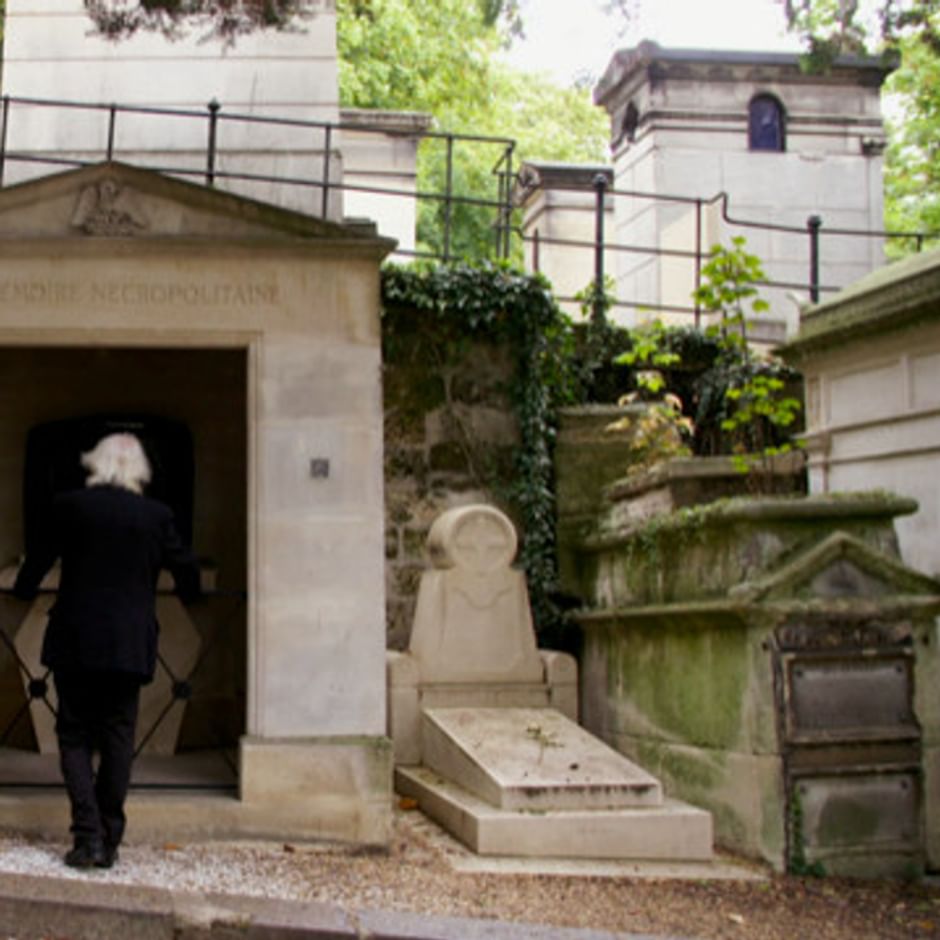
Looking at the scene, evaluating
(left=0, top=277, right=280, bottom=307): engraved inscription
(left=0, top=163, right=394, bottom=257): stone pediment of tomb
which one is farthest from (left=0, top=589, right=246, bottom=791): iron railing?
(left=0, top=163, right=394, bottom=257): stone pediment of tomb

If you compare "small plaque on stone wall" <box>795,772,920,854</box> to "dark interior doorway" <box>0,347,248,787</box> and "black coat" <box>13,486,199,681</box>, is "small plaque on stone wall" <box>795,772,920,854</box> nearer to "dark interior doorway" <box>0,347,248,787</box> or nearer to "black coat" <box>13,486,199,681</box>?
"dark interior doorway" <box>0,347,248,787</box>

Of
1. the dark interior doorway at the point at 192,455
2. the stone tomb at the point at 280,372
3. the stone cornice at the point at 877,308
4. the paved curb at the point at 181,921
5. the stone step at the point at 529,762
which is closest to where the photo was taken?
the paved curb at the point at 181,921

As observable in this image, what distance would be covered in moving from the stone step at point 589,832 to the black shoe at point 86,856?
5.90 feet

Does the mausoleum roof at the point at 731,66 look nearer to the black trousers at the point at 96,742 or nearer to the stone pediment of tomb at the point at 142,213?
the stone pediment of tomb at the point at 142,213

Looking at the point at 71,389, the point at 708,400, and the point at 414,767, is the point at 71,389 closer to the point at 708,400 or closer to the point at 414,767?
the point at 414,767

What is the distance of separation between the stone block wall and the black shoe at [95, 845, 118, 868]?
4.46m

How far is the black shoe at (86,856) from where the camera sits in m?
5.28

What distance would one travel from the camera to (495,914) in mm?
5188

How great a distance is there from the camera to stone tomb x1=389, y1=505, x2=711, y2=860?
21.2 ft

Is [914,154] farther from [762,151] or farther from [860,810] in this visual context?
[860,810]

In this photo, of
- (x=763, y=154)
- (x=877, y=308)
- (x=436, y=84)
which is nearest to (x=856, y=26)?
(x=877, y=308)

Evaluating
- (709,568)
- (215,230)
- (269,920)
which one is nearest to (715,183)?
(709,568)

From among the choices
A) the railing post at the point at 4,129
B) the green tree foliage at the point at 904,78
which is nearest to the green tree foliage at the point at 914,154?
the green tree foliage at the point at 904,78

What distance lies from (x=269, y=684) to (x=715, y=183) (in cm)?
947
